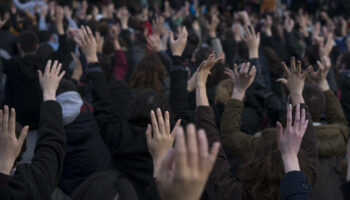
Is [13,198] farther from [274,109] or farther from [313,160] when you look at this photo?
[274,109]

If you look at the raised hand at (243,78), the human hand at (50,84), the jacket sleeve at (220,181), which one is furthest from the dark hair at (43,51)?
the jacket sleeve at (220,181)

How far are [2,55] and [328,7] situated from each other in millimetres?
12401

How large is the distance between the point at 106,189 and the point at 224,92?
2.07 metres

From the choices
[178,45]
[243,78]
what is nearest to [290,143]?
[243,78]

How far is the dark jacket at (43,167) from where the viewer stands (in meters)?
1.60

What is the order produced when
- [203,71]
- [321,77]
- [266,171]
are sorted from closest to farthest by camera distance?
[266,171]
[203,71]
[321,77]

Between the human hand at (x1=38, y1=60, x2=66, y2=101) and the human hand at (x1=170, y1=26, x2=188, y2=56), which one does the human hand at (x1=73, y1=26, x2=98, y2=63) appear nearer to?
the human hand at (x1=170, y1=26, x2=188, y2=56)

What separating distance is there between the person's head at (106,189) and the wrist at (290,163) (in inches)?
25.8

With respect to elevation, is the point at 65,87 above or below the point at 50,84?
below

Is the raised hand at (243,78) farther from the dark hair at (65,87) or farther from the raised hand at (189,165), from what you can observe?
the raised hand at (189,165)

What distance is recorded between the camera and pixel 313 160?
191cm

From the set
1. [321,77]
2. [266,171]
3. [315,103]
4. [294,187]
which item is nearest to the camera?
[294,187]

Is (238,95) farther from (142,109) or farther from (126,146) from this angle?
(126,146)

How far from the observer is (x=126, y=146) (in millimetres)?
2332
